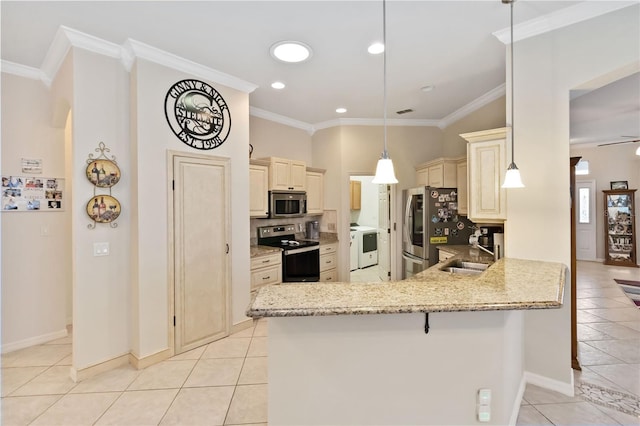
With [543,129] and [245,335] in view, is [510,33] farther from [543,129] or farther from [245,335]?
[245,335]

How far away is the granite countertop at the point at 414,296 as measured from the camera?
1.38 meters

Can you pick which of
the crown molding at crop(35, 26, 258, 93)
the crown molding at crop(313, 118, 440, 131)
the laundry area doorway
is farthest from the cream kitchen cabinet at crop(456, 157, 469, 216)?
the crown molding at crop(35, 26, 258, 93)

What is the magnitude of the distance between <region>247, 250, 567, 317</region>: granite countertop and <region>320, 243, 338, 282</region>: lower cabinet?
2971mm

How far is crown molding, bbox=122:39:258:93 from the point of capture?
8.61ft

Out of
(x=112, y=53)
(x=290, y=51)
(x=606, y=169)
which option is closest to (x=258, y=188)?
(x=290, y=51)

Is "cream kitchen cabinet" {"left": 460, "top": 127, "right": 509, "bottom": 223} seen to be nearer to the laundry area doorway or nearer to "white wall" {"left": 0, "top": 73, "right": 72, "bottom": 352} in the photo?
the laundry area doorway

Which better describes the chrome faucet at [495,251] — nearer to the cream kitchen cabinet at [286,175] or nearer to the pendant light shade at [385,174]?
the pendant light shade at [385,174]

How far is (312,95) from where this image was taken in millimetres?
3842

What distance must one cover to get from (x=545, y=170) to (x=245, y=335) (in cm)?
329

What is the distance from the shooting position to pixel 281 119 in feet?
15.7

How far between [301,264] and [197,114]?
95.3 inches

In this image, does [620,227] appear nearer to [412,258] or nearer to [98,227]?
[412,258]

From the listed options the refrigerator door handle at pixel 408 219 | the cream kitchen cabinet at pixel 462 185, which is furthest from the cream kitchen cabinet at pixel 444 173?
the refrigerator door handle at pixel 408 219

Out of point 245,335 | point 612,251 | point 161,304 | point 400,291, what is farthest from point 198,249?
point 612,251
